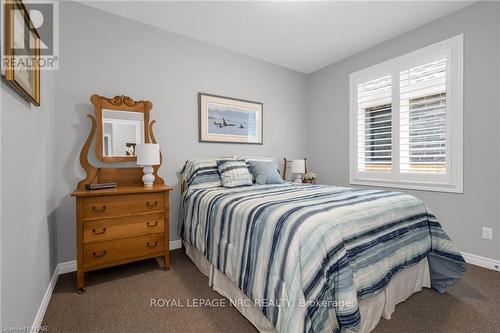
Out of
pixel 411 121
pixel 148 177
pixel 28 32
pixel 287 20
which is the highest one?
pixel 287 20

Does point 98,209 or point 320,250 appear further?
point 98,209

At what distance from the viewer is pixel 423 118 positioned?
277cm

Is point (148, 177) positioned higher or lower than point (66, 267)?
higher

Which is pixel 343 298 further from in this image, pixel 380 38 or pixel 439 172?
pixel 380 38

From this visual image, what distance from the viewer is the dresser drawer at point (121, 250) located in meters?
1.93

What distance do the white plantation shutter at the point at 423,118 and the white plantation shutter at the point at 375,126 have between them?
18cm

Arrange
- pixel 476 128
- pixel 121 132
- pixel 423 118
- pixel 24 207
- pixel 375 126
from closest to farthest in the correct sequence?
pixel 24 207, pixel 476 128, pixel 121 132, pixel 423 118, pixel 375 126

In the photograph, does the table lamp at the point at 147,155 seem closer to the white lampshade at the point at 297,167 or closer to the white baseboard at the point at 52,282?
the white baseboard at the point at 52,282

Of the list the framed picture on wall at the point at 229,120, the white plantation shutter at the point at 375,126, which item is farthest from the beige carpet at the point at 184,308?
the framed picture on wall at the point at 229,120

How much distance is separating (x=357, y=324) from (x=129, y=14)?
3.37m

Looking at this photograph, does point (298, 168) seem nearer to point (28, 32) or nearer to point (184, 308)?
point (184, 308)

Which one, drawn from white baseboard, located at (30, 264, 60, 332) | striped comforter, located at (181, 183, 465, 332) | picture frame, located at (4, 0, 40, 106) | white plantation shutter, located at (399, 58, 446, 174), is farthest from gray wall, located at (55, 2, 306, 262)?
white plantation shutter, located at (399, 58, 446, 174)

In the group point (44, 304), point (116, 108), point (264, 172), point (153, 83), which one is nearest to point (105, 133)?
point (116, 108)

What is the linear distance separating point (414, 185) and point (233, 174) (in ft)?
7.27
